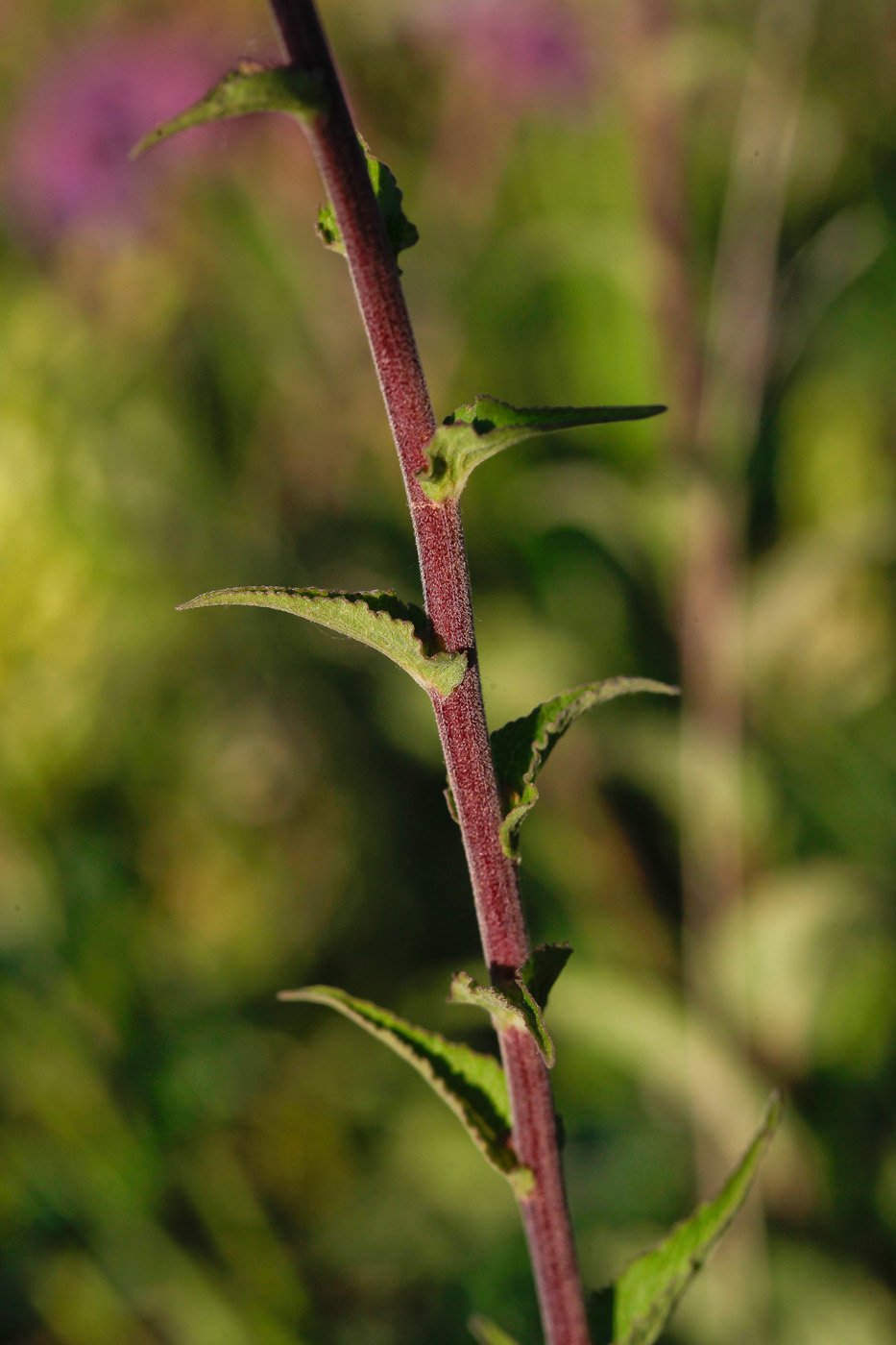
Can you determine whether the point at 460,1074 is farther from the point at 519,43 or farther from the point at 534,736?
the point at 519,43

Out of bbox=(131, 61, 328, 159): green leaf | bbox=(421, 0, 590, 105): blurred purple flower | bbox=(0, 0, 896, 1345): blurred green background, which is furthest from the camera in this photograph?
bbox=(421, 0, 590, 105): blurred purple flower

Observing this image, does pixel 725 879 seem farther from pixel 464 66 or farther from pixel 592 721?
pixel 464 66

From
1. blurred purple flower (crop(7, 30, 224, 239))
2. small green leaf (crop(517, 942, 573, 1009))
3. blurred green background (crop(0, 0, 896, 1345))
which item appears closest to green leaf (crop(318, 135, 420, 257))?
small green leaf (crop(517, 942, 573, 1009))

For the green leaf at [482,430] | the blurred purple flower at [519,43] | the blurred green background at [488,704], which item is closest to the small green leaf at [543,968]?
the green leaf at [482,430]

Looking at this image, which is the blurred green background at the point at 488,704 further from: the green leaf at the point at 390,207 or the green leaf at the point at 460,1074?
the green leaf at the point at 390,207

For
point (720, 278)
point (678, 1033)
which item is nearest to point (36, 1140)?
point (678, 1033)

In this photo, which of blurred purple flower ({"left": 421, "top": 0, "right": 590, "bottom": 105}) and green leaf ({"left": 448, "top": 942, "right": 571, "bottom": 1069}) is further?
blurred purple flower ({"left": 421, "top": 0, "right": 590, "bottom": 105})

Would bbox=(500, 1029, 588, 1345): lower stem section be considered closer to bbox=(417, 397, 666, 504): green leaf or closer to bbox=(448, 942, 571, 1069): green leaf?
bbox=(448, 942, 571, 1069): green leaf

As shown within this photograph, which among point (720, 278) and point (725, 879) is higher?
point (720, 278)
